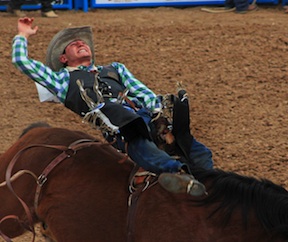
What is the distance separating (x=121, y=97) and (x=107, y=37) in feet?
18.6

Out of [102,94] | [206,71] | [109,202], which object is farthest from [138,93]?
Answer: [206,71]

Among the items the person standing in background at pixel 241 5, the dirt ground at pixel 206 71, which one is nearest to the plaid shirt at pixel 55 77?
the dirt ground at pixel 206 71

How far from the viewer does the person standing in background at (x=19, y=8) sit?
35.6 ft

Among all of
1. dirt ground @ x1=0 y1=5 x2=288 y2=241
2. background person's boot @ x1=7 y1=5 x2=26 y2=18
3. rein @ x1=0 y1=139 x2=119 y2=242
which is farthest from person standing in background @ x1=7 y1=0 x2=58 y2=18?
rein @ x1=0 y1=139 x2=119 y2=242

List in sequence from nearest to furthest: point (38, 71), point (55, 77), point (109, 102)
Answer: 1. point (109, 102)
2. point (38, 71)
3. point (55, 77)

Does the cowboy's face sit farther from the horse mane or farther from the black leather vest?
the horse mane

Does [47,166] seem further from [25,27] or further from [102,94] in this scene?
[25,27]

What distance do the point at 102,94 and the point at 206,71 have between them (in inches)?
180

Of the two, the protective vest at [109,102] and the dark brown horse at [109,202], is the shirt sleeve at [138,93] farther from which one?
the dark brown horse at [109,202]

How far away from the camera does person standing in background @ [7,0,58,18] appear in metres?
10.9

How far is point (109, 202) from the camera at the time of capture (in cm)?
383

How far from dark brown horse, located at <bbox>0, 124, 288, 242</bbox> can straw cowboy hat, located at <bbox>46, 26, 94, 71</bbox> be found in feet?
1.54

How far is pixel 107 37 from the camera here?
382 inches

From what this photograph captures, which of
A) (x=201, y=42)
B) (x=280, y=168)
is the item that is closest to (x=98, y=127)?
(x=280, y=168)
